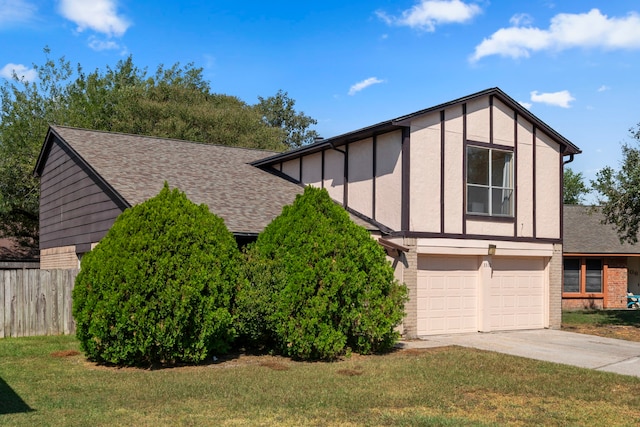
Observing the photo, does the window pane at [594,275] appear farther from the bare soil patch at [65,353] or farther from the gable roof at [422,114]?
the bare soil patch at [65,353]

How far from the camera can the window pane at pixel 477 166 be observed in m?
17.0

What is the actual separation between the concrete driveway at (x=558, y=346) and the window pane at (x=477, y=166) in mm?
4002

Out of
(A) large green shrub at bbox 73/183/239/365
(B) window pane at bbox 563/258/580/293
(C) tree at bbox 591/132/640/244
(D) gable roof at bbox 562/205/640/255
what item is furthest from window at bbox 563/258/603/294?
(A) large green shrub at bbox 73/183/239/365

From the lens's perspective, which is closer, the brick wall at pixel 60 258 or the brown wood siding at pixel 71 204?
the brown wood siding at pixel 71 204

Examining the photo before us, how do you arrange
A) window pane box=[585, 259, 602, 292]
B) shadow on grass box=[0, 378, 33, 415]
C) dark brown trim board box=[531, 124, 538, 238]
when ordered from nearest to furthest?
shadow on grass box=[0, 378, 33, 415] < dark brown trim board box=[531, 124, 538, 238] < window pane box=[585, 259, 602, 292]

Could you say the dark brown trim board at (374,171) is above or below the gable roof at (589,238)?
above

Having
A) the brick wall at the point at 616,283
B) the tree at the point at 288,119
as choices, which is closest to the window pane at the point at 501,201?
the brick wall at the point at 616,283

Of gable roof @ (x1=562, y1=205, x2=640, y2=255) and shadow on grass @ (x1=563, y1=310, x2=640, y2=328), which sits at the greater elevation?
gable roof @ (x1=562, y1=205, x2=640, y2=255)

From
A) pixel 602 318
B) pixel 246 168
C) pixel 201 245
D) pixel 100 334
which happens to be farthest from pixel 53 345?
pixel 602 318

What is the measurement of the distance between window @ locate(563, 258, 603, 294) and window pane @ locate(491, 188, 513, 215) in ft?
40.8

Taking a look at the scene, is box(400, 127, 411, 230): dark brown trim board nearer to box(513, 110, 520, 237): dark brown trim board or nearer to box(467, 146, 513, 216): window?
box(467, 146, 513, 216): window

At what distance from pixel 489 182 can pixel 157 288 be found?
9.80m

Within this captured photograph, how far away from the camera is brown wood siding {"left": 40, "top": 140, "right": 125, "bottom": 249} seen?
55.6ft

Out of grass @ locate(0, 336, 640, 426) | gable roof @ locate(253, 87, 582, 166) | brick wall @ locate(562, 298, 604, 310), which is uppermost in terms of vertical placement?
gable roof @ locate(253, 87, 582, 166)
